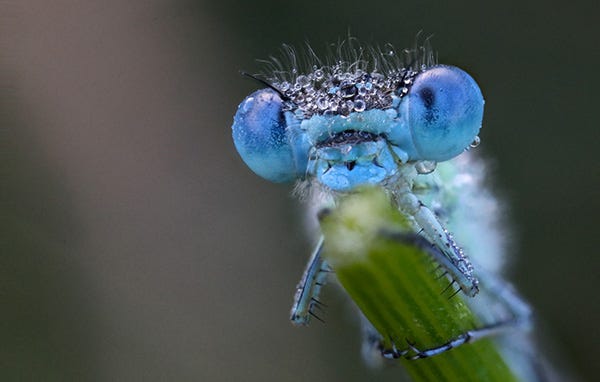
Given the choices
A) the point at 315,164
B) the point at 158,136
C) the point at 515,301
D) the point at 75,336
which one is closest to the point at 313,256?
the point at 315,164

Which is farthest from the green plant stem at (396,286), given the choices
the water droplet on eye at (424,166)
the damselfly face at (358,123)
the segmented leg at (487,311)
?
the water droplet on eye at (424,166)

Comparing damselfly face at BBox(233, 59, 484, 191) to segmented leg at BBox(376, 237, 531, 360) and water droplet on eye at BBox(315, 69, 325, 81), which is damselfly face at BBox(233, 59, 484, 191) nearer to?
water droplet on eye at BBox(315, 69, 325, 81)

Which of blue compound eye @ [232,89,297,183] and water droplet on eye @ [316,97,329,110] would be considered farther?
blue compound eye @ [232,89,297,183]

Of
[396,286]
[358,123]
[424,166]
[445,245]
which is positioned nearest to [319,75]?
[358,123]

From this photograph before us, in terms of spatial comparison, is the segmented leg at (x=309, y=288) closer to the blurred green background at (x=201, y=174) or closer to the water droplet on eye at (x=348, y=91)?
the water droplet on eye at (x=348, y=91)

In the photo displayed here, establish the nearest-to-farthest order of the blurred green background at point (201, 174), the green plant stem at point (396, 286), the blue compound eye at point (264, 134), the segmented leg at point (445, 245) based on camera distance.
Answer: the green plant stem at point (396, 286), the segmented leg at point (445, 245), the blue compound eye at point (264, 134), the blurred green background at point (201, 174)

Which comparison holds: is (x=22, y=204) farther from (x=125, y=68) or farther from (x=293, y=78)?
(x=293, y=78)

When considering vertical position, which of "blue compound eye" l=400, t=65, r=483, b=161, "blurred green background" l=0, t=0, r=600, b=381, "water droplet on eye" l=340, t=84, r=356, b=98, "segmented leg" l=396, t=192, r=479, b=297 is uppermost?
"blurred green background" l=0, t=0, r=600, b=381

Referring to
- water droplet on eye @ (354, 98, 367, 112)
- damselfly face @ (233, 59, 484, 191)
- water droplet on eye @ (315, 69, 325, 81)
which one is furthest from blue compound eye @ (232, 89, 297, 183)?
water droplet on eye @ (354, 98, 367, 112)
